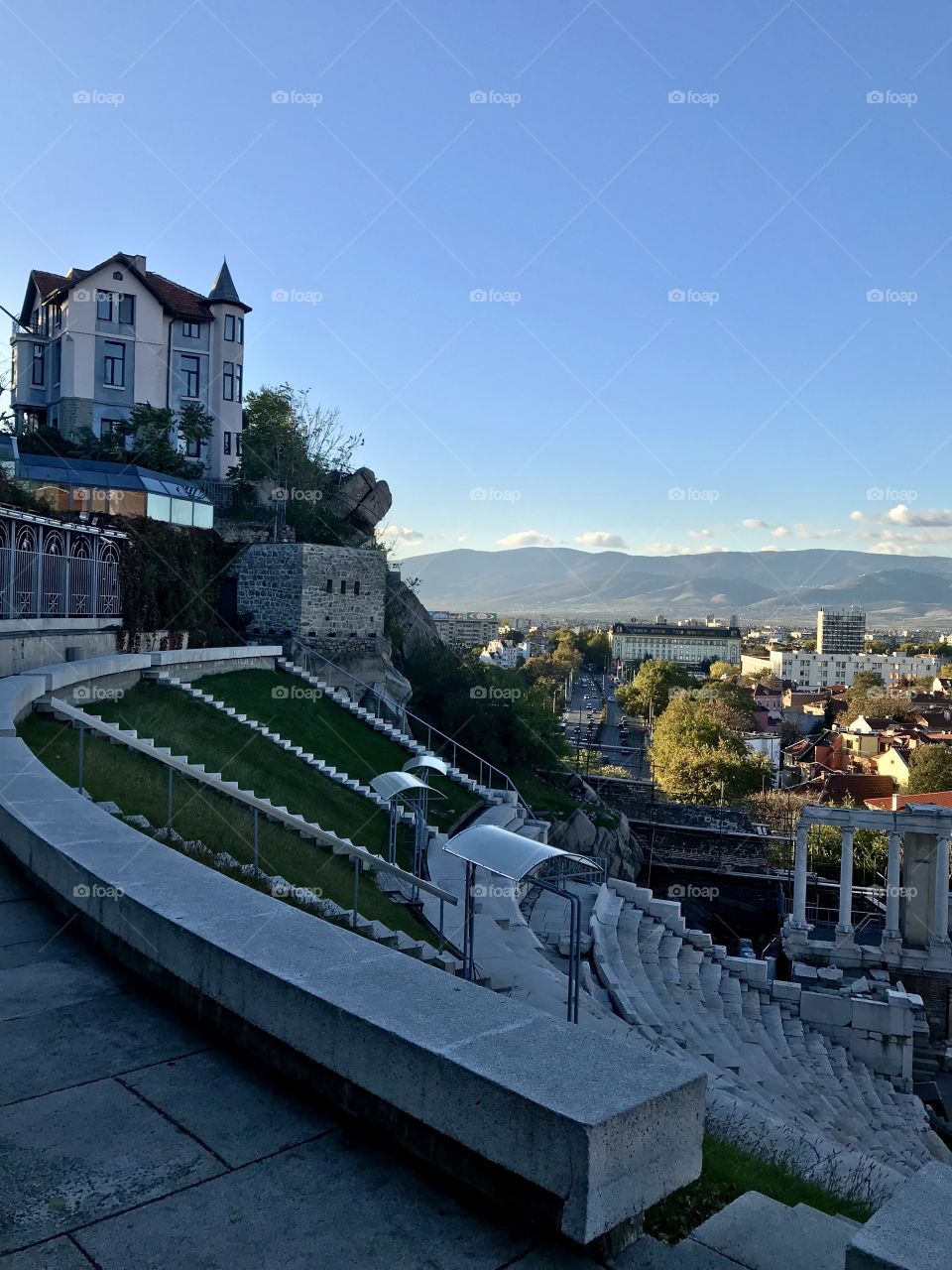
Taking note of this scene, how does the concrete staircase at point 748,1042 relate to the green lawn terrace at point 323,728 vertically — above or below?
below

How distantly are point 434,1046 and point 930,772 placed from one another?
67.1m

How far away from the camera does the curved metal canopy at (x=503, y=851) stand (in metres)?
9.41

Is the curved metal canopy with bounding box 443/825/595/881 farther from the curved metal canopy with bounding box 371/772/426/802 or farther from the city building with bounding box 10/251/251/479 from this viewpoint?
the city building with bounding box 10/251/251/479

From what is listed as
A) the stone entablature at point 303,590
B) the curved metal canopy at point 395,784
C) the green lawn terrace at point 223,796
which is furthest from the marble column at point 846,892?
the stone entablature at point 303,590

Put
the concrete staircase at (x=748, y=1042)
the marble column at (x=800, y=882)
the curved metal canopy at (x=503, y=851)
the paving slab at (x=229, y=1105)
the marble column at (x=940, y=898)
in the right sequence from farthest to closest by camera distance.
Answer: the marble column at (x=800, y=882) < the marble column at (x=940, y=898) < the concrete staircase at (x=748, y=1042) < the curved metal canopy at (x=503, y=851) < the paving slab at (x=229, y=1105)

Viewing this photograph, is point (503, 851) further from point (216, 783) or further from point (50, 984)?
point (50, 984)

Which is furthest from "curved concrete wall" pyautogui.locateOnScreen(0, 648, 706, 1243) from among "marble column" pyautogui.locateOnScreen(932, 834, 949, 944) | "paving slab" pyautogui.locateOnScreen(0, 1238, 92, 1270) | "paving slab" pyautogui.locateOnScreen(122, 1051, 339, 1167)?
"marble column" pyautogui.locateOnScreen(932, 834, 949, 944)

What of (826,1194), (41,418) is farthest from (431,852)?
(41,418)

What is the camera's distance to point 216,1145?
11.5 feet

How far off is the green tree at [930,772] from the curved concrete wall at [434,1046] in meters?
63.9

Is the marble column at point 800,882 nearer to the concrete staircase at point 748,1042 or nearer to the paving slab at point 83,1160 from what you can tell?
the concrete staircase at point 748,1042

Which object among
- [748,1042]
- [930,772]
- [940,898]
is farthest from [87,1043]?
[930,772]

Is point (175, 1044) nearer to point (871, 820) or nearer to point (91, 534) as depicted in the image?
point (91, 534)

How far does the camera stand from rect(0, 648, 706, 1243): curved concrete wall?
307 cm
